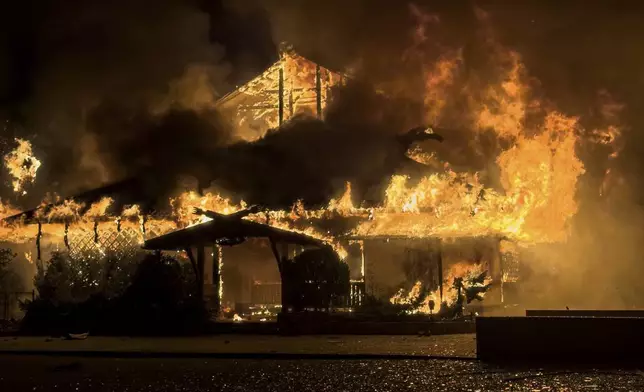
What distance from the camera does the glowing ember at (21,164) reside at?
119ft

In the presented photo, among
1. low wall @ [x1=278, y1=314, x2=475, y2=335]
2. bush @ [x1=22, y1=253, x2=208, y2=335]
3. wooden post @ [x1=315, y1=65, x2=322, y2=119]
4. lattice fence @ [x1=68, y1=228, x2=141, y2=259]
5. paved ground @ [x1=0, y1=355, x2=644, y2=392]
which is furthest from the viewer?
wooden post @ [x1=315, y1=65, x2=322, y2=119]

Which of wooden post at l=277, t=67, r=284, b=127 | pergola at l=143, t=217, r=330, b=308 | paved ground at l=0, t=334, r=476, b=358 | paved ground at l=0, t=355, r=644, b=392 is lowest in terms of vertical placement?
paved ground at l=0, t=355, r=644, b=392

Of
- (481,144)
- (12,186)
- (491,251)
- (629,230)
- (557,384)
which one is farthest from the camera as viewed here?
(12,186)

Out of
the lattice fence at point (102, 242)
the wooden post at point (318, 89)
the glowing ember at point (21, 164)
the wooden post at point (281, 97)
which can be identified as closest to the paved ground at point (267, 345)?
the lattice fence at point (102, 242)

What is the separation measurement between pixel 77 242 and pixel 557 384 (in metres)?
16.6

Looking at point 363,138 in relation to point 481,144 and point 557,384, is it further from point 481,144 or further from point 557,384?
point 557,384

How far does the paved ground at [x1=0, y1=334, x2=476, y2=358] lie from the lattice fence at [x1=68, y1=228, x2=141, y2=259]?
18.8ft

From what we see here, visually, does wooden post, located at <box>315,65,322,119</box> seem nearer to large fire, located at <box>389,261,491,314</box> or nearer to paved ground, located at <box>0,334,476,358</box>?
large fire, located at <box>389,261,491,314</box>

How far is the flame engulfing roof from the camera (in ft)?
51.6

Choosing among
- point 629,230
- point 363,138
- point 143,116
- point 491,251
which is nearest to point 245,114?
point 143,116

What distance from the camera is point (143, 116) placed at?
25.0 meters

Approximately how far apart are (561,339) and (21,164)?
34166 mm

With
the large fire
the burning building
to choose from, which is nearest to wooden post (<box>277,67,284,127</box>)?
the burning building

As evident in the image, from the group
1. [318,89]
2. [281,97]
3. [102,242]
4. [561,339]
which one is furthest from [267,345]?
[318,89]
